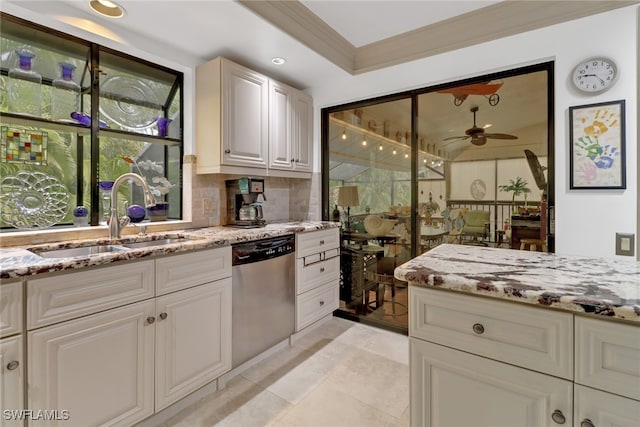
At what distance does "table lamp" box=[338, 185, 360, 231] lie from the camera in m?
3.17

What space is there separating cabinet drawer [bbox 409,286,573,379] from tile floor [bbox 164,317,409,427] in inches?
36.9

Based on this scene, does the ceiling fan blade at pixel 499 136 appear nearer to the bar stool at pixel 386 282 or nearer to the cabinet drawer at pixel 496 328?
the bar stool at pixel 386 282

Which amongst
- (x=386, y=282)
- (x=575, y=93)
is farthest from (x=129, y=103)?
(x=575, y=93)

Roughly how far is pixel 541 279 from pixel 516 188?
5.08ft

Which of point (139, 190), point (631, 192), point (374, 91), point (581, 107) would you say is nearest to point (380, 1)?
point (374, 91)

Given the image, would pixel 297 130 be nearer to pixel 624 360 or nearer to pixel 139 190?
pixel 139 190

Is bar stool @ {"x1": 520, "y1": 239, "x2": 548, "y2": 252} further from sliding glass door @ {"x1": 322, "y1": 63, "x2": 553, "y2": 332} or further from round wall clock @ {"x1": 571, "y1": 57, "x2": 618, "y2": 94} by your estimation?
round wall clock @ {"x1": 571, "y1": 57, "x2": 618, "y2": 94}

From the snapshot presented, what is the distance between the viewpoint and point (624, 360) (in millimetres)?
819

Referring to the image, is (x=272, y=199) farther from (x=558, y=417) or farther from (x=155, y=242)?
(x=558, y=417)

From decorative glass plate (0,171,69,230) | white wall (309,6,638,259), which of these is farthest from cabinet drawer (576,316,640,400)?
decorative glass plate (0,171,69,230)

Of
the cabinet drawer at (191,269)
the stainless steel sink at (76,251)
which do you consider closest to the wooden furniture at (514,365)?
the cabinet drawer at (191,269)

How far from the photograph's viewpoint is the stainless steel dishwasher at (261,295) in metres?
2.06

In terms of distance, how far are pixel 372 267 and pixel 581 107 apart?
204 cm

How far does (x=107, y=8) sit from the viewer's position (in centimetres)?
186
